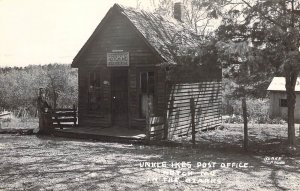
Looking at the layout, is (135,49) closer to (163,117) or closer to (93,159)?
(163,117)

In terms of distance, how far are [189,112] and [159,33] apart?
3982mm

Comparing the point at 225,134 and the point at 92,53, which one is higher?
the point at 92,53

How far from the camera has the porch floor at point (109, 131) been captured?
584 inches

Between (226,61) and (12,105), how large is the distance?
30.0 meters

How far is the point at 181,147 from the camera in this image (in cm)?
1342

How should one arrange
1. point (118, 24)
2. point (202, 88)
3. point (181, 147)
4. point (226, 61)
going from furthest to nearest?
1. point (202, 88)
2. point (118, 24)
3. point (181, 147)
4. point (226, 61)

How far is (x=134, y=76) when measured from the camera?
16.3 meters

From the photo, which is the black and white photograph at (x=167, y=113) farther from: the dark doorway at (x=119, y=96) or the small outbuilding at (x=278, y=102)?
the small outbuilding at (x=278, y=102)

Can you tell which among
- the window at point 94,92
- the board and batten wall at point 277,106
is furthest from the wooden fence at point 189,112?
the board and batten wall at point 277,106

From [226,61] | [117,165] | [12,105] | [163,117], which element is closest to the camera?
[117,165]

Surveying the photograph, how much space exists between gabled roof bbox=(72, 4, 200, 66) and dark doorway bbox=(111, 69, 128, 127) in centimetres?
206

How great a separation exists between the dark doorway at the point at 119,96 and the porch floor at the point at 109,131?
0.57 m

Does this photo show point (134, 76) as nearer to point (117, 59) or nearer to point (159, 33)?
point (117, 59)

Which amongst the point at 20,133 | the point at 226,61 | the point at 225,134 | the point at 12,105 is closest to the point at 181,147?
the point at 226,61
